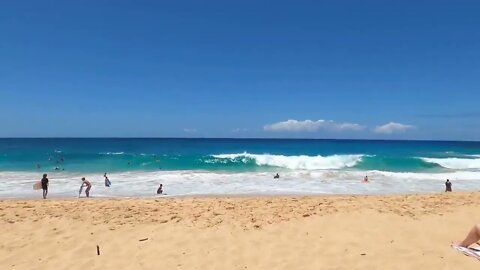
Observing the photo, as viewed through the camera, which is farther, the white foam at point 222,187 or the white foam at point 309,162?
the white foam at point 309,162

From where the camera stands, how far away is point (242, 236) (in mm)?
8391

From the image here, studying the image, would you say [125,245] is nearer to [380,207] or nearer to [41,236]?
[41,236]

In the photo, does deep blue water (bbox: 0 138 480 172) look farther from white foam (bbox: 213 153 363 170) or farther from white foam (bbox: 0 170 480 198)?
white foam (bbox: 0 170 480 198)

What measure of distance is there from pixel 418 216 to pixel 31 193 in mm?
21143

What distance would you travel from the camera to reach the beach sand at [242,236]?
698 cm

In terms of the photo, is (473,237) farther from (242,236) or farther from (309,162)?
(309,162)

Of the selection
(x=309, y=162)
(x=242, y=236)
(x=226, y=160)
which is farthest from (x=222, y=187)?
(x=309, y=162)

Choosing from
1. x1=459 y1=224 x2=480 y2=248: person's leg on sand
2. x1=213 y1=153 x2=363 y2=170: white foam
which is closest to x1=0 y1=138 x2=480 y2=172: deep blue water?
x1=213 y1=153 x2=363 y2=170: white foam

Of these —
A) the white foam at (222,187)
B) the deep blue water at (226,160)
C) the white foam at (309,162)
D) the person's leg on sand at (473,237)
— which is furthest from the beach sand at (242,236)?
the white foam at (309,162)

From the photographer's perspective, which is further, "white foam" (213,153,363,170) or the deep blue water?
"white foam" (213,153,363,170)

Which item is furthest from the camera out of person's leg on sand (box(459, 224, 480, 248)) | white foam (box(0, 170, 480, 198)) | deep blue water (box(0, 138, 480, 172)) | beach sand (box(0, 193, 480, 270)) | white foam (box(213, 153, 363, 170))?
white foam (box(213, 153, 363, 170))

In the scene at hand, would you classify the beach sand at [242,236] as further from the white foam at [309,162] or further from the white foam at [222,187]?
the white foam at [309,162]

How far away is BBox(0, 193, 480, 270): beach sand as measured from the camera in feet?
22.9

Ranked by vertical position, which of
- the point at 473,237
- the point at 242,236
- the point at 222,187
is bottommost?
the point at 222,187
